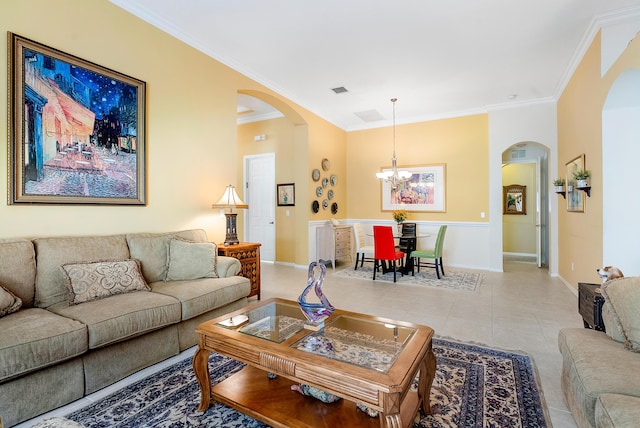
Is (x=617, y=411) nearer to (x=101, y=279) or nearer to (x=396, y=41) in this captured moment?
(x=101, y=279)

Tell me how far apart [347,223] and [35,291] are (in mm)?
5894

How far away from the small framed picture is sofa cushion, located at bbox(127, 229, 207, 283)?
3.48 meters

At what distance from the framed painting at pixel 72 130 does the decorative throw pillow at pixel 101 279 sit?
0.63 meters

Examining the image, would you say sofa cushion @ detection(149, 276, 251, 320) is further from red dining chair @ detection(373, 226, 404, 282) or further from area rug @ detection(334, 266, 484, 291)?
area rug @ detection(334, 266, 484, 291)

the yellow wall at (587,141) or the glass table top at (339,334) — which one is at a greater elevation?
the yellow wall at (587,141)

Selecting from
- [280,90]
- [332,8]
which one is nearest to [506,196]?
[280,90]

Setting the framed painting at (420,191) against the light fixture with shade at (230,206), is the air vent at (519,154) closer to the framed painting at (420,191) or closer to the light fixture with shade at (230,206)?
the framed painting at (420,191)

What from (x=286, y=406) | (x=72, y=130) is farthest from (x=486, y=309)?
(x=72, y=130)

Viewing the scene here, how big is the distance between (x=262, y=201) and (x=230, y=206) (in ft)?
10.7

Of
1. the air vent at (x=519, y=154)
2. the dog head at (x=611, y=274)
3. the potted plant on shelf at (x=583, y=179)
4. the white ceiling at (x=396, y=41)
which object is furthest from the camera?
the air vent at (x=519, y=154)

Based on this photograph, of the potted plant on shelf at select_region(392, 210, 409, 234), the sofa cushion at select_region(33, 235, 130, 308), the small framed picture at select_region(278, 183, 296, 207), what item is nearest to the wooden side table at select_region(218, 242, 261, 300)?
the sofa cushion at select_region(33, 235, 130, 308)

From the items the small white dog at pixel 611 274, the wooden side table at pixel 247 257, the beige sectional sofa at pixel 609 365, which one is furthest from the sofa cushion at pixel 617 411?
the wooden side table at pixel 247 257

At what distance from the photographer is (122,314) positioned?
205 centimetres

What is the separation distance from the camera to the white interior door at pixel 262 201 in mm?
6805
